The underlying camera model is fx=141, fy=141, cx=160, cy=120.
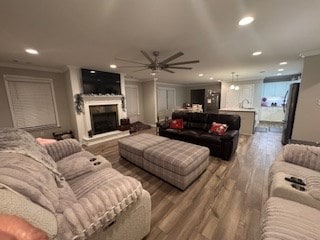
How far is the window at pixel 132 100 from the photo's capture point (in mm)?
6828

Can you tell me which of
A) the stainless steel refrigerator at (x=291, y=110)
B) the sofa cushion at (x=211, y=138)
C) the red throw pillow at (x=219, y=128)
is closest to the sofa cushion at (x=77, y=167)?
Result: the sofa cushion at (x=211, y=138)

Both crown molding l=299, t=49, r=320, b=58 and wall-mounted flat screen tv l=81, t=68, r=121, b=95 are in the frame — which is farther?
wall-mounted flat screen tv l=81, t=68, r=121, b=95

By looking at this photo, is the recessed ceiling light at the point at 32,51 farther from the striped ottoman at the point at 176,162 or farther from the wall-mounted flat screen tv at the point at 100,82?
the striped ottoman at the point at 176,162

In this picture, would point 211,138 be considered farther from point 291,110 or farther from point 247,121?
point 247,121

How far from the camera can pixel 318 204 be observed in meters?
1.25

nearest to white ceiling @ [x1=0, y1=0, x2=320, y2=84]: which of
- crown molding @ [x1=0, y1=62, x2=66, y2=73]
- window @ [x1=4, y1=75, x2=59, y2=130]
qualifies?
crown molding @ [x1=0, y1=62, x2=66, y2=73]

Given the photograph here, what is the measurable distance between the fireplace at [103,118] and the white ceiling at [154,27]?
83.9 inches

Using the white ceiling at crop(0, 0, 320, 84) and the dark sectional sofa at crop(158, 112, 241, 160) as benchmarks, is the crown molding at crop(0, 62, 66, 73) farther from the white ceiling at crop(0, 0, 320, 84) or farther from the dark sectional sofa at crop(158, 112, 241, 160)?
the dark sectional sofa at crop(158, 112, 241, 160)

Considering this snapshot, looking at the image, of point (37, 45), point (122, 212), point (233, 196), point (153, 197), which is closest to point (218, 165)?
point (233, 196)

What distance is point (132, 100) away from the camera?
702cm

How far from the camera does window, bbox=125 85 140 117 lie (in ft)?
22.4

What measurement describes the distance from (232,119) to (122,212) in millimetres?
3499

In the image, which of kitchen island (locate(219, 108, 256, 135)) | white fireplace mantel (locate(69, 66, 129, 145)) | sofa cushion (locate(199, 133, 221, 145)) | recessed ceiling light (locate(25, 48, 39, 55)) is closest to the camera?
recessed ceiling light (locate(25, 48, 39, 55))

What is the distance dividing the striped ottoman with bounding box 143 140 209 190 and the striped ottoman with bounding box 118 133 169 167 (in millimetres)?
162
